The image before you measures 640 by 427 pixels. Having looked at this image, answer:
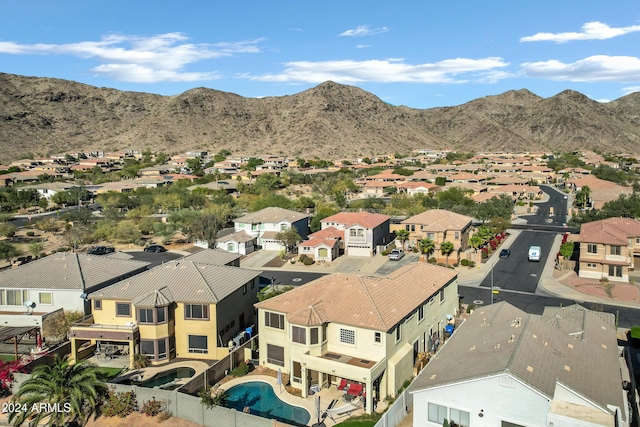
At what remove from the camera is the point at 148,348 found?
3108 centimetres

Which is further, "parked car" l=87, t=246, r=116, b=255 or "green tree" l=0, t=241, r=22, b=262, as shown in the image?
"parked car" l=87, t=246, r=116, b=255

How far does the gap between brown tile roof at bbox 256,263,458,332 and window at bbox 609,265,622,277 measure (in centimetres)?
2338

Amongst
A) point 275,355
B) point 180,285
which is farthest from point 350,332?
point 180,285

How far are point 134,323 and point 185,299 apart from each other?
11.2 feet

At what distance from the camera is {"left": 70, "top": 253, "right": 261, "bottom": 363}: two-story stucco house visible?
30984 millimetres

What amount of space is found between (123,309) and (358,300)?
598 inches

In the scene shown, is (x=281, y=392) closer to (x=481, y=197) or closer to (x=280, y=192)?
(x=481, y=197)

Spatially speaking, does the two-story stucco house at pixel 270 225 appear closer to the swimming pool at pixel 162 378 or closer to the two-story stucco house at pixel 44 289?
the two-story stucco house at pixel 44 289

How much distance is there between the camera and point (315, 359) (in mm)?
26156

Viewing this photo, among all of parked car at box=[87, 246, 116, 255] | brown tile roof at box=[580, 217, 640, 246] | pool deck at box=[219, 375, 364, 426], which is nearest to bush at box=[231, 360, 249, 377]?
pool deck at box=[219, 375, 364, 426]

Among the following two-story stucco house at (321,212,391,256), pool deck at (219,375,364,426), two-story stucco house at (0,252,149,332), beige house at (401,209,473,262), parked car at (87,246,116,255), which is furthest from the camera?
parked car at (87,246,116,255)

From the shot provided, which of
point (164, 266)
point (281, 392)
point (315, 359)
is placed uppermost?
point (164, 266)

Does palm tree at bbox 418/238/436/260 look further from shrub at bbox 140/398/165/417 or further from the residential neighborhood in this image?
shrub at bbox 140/398/165/417

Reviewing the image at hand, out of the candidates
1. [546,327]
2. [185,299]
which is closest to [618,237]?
[546,327]
